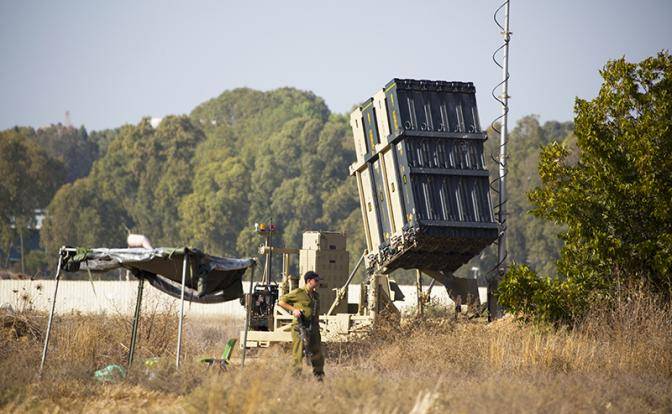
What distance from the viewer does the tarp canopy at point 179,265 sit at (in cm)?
1738

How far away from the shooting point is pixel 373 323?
21797 mm

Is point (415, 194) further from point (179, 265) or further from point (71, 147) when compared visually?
point (71, 147)

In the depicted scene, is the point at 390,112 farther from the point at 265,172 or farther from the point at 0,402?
the point at 265,172

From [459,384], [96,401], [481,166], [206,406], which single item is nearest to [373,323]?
[481,166]

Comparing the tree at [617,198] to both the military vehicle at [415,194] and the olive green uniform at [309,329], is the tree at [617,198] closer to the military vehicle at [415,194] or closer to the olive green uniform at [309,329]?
the military vehicle at [415,194]

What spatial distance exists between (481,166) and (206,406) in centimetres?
1015

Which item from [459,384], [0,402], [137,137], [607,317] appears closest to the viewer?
[0,402]

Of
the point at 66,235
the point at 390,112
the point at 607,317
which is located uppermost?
the point at 66,235

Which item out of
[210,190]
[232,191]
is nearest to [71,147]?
[210,190]

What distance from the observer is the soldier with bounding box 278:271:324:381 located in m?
16.5

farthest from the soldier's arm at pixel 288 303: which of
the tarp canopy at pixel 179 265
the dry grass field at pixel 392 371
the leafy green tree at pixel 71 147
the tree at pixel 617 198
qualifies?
the leafy green tree at pixel 71 147

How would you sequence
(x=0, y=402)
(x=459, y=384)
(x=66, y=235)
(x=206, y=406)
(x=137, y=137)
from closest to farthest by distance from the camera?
(x=206, y=406) → (x=0, y=402) → (x=459, y=384) → (x=66, y=235) → (x=137, y=137)

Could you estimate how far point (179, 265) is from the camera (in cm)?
1822

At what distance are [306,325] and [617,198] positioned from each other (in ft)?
24.7
